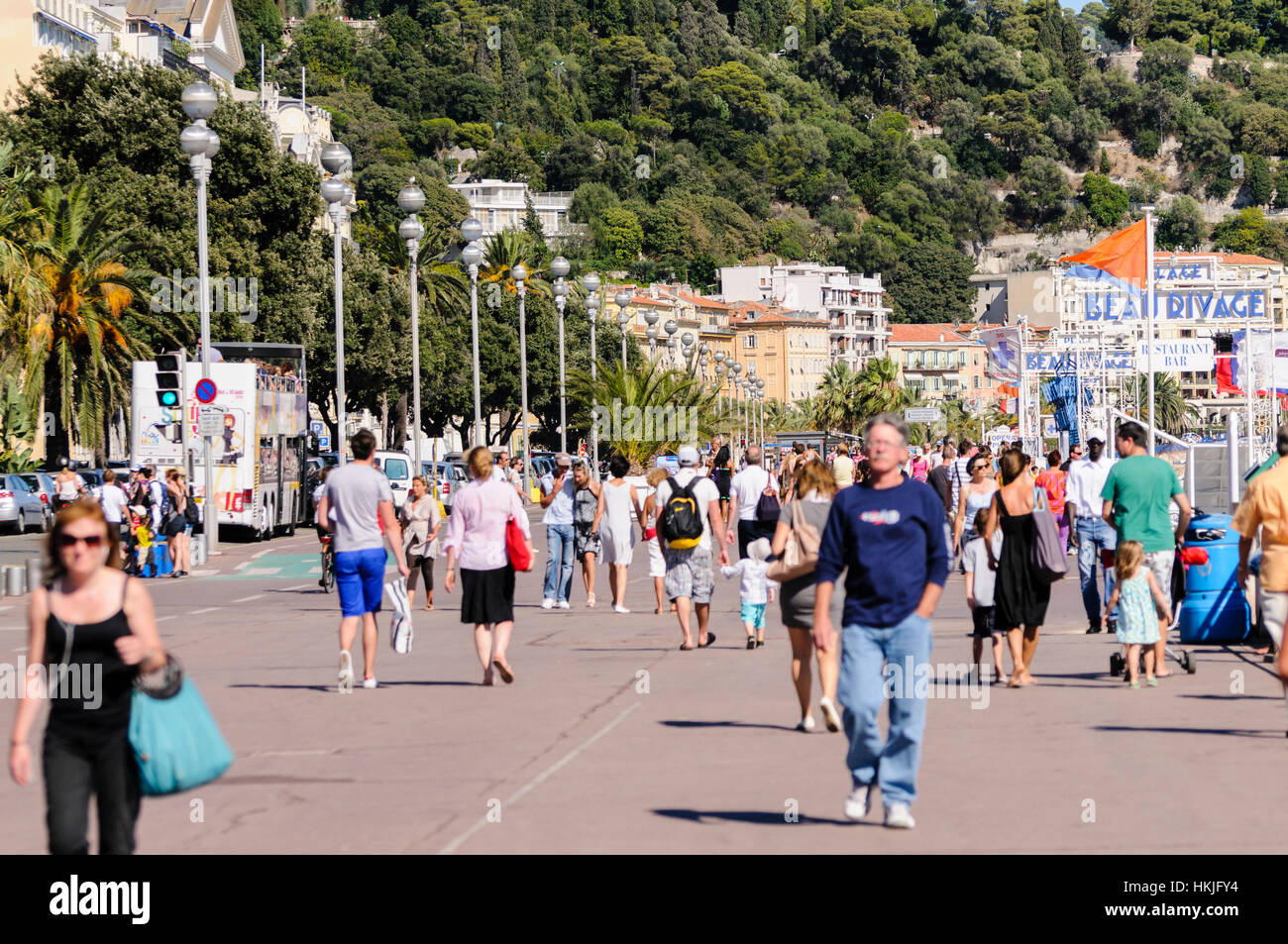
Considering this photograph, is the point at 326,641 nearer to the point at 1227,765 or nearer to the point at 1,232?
the point at 1227,765

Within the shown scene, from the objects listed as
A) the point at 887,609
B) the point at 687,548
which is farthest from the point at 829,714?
the point at 687,548

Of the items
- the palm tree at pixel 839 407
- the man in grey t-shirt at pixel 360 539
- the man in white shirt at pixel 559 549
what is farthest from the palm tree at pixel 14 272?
the palm tree at pixel 839 407

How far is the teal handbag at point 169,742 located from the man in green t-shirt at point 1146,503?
27.7ft

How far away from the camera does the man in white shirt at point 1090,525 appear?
17.1 meters

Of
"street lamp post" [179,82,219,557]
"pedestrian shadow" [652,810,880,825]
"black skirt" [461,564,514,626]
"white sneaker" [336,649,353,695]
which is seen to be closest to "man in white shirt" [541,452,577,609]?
"black skirt" [461,564,514,626]

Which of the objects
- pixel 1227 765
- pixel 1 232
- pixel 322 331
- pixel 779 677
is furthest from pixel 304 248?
pixel 1227 765

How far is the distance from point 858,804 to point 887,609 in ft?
2.85

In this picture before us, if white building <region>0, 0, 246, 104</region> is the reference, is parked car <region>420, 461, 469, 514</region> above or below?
below

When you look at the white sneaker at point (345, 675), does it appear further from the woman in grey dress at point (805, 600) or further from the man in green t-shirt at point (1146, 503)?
the man in green t-shirt at point (1146, 503)

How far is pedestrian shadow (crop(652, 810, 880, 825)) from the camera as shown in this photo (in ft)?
27.0

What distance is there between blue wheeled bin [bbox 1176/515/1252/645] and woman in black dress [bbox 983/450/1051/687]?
2702mm

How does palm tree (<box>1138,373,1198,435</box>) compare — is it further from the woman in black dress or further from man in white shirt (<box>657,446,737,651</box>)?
the woman in black dress

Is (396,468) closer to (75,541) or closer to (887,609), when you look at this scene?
(887,609)

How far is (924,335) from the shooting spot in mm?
199000
